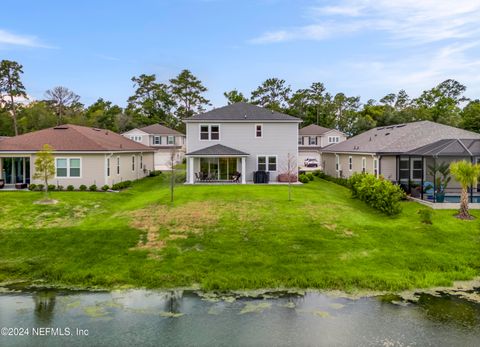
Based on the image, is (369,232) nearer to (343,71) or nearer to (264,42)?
(264,42)

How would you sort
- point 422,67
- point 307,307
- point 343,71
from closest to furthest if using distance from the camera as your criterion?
1. point 307,307
2. point 422,67
3. point 343,71

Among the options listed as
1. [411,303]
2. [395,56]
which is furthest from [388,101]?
[411,303]

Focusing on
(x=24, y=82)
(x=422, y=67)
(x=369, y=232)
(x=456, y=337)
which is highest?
(x=24, y=82)

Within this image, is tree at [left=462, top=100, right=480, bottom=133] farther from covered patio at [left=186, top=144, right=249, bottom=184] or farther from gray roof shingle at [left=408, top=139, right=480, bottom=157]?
covered patio at [left=186, top=144, right=249, bottom=184]

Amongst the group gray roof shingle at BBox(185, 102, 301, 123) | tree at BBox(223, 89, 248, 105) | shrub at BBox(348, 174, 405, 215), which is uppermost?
tree at BBox(223, 89, 248, 105)

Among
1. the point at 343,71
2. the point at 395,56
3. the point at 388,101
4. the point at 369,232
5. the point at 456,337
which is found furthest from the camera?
the point at 388,101

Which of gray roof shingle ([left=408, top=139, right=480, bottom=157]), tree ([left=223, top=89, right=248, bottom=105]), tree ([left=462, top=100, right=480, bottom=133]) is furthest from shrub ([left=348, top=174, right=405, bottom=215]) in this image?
tree ([left=223, top=89, right=248, bottom=105])
